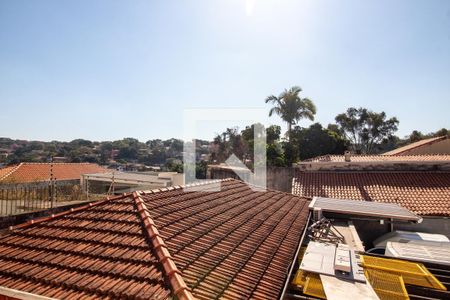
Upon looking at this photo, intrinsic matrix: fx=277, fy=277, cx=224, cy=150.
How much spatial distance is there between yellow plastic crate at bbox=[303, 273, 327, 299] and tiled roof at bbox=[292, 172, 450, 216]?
12.8 m

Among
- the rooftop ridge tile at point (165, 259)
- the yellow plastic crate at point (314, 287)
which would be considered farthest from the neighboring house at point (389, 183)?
the rooftop ridge tile at point (165, 259)

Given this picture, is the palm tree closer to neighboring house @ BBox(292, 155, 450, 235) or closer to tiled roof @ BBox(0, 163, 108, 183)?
neighboring house @ BBox(292, 155, 450, 235)

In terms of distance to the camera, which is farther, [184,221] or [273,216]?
[273,216]

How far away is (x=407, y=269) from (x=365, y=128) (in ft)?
163

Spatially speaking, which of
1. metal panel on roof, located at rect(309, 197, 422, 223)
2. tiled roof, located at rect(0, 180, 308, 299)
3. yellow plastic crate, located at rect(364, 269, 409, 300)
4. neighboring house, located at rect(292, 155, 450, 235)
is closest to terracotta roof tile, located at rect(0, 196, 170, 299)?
tiled roof, located at rect(0, 180, 308, 299)

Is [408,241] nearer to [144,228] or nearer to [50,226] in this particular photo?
[144,228]

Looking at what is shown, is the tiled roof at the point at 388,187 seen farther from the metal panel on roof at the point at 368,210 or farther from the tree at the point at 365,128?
the tree at the point at 365,128

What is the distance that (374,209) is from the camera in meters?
11.5

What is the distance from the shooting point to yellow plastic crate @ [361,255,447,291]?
580 cm

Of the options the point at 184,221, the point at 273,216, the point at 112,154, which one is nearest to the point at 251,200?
the point at 273,216

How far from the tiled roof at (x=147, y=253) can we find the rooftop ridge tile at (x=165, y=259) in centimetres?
1

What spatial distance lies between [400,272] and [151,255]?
5556 mm

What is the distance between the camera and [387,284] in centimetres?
554

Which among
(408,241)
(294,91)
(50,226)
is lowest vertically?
(408,241)
